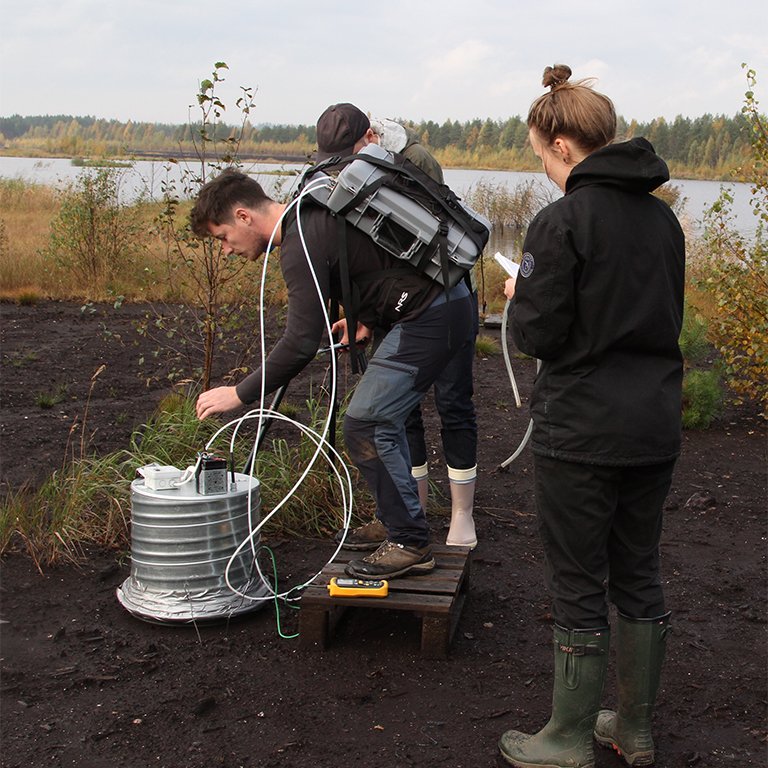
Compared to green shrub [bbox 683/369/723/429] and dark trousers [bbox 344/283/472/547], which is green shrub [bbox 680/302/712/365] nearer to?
green shrub [bbox 683/369/723/429]

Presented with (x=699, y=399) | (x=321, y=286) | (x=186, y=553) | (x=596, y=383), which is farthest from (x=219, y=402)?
(x=699, y=399)

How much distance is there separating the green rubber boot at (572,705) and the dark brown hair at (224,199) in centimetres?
200

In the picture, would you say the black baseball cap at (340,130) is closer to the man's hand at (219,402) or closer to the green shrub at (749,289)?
the man's hand at (219,402)

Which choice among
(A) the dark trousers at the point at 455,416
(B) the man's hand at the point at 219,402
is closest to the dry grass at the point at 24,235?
(A) the dark trousers at the point at 455,416

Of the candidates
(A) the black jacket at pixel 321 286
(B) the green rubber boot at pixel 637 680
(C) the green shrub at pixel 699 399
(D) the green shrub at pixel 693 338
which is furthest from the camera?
(D) the green shrub at pixel 693 338

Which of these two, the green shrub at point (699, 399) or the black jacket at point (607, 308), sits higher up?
the black jacket at point (607, 308)

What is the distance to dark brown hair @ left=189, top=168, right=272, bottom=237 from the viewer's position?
3766 mm

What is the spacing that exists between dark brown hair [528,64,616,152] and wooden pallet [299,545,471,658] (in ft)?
6.12

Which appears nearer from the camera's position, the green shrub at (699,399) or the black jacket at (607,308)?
the black jacket at (607,308)

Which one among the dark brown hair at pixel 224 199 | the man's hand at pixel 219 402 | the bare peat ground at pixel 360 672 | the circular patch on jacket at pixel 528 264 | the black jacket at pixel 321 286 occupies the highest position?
the dark brown hair at pixel 224 199

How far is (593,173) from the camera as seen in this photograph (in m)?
2.68

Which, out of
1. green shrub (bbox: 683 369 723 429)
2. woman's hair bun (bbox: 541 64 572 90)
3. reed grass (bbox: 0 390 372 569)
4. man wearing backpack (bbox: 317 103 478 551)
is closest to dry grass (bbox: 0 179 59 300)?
reed grass (bbox: 0 390 372 569)

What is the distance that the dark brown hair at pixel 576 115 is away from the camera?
8.93ft

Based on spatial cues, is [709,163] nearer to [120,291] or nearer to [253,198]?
[120,291]
